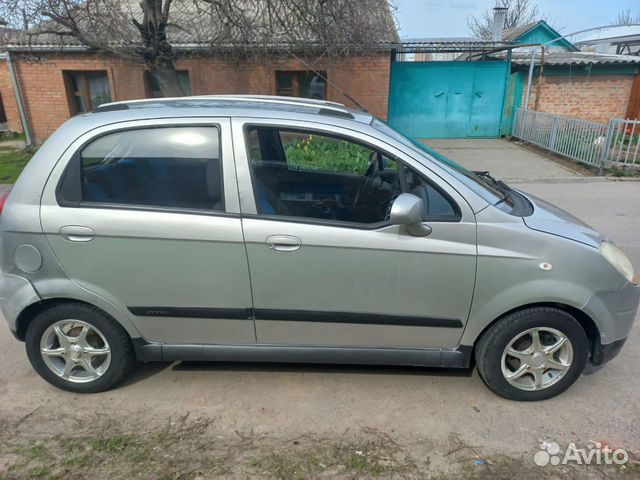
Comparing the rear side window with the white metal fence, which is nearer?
the rear side window

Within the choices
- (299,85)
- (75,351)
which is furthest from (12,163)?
(75,351)

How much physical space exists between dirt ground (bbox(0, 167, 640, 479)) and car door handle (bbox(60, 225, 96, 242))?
1012 millimetres

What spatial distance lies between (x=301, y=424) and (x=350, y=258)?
0.98 m

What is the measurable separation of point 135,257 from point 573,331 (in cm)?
250

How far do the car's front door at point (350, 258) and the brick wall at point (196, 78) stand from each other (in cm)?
1030

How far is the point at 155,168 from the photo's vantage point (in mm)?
2494

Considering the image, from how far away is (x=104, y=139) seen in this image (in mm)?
2482

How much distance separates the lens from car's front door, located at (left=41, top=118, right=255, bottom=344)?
7.88ft

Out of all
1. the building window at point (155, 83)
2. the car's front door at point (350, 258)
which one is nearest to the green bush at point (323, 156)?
the car's front door at point (350, 258)

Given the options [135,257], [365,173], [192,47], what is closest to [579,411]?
[365,173]

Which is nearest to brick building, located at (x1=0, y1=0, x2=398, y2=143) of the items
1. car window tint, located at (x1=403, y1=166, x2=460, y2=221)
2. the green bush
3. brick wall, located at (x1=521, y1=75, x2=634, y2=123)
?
brick wall, located at (x1=521, y1=75, x2=634, y2=123)

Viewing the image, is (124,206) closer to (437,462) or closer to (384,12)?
(437,462)

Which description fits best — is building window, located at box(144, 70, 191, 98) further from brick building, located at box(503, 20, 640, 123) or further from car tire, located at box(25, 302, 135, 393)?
car tire, located at box(25, 302, 135, 393)

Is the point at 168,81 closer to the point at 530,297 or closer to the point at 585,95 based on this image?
the point at 530,297
